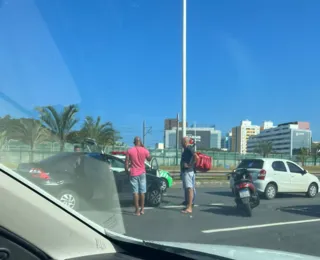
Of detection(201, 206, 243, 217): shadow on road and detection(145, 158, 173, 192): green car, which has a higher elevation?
detection(145, 158, 173, 192): green car

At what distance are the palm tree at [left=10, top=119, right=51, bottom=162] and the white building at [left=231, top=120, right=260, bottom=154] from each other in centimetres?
474

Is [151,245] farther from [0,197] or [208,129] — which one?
[208,129]

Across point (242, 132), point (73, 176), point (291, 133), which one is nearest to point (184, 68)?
point (242, 132)

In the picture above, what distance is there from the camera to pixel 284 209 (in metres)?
11.0

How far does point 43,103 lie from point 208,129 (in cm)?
409

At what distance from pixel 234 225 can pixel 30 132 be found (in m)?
6.66

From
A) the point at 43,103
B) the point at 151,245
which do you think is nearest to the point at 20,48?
the point at 43,103

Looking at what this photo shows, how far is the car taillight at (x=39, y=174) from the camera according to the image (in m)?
1.95

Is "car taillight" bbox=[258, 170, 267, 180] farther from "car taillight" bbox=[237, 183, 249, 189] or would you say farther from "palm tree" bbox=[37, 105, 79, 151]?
"palm tree" bbox=[37, 105, 79, 151]

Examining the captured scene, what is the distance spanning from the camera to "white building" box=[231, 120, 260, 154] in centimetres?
664

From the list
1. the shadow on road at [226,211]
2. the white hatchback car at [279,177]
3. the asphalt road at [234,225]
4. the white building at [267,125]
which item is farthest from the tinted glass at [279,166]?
the white building at [267,125]

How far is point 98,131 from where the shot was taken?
107 inches

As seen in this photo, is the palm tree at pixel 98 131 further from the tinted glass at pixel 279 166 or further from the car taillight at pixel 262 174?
the tinted glass at pixel 279 166

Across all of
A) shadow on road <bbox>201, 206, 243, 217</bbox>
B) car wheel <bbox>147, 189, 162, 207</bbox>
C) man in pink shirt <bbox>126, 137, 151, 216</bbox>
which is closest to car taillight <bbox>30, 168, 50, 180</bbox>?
man in pink shirt <bbox>126, 137, 151, 216</bbox>
